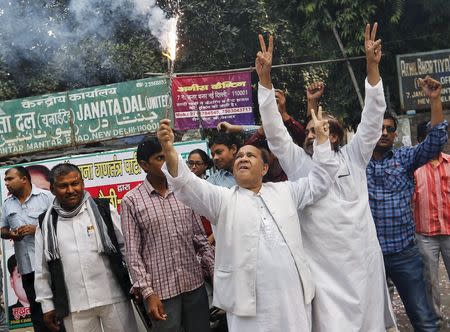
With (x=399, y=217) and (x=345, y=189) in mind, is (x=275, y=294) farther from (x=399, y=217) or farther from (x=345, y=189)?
(x=399, y=217)

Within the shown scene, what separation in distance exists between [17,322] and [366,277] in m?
4.79

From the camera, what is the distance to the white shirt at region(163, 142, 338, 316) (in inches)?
116

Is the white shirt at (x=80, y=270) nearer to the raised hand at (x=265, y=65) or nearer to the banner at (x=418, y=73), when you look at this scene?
the raised hand at (x=265, y=65)

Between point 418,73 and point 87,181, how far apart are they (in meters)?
7.64

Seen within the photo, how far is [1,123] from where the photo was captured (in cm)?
791

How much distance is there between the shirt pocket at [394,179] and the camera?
12.7 ft

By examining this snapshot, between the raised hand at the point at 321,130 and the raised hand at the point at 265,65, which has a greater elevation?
the raised hand at the point at 265,65

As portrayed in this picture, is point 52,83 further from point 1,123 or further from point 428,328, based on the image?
point 428,328

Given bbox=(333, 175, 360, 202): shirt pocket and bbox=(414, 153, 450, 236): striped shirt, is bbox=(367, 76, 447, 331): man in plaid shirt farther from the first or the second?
bbox=(414, 153, 450, 236): striped shirt

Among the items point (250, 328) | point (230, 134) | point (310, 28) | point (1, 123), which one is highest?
point (310, 28)

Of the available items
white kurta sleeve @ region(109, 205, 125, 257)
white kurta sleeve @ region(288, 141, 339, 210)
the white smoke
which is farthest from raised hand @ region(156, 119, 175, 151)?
the white smoke

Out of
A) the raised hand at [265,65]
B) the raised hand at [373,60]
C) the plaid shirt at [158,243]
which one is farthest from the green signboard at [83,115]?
the raised hand at [373,60]

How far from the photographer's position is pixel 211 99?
342 inches

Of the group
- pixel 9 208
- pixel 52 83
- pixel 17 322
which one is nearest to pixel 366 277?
pixel 9 208
